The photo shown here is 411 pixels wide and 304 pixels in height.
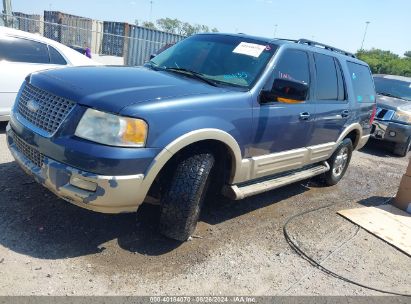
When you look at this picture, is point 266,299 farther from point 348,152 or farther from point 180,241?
point 348,152

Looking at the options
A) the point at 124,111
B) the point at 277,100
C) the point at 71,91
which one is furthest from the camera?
the point at 277,100

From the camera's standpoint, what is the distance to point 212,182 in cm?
403

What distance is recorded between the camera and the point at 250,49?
4219mm

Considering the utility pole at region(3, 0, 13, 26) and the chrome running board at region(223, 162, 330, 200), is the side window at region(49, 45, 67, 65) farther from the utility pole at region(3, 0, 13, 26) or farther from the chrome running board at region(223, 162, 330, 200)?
the utility pole at region(3, 0, 13, 26)

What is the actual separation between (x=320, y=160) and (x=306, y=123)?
98cm

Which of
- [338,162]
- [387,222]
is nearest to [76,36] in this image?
[338,162]

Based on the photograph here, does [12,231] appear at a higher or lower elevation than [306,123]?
lower

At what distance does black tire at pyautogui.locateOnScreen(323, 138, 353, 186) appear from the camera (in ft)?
19.0

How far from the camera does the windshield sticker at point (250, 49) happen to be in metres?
4.16

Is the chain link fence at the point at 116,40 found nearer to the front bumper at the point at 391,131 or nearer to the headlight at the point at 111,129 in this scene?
the front bumper at the point at 391,131

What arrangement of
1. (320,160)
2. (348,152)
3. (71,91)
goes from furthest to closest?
1. (348,152)
2. (320,160)
3. (71,91)

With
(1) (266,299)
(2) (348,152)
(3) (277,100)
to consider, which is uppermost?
(3) (277,100)

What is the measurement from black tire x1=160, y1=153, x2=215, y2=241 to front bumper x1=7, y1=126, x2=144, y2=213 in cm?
32

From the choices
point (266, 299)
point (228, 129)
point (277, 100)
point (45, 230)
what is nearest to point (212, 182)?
point (228, 129)
